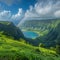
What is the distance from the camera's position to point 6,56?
1759 inches

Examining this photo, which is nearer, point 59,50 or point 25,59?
point 25,59

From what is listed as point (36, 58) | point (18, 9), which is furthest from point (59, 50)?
point (18, 9)

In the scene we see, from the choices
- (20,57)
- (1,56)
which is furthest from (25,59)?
(1,56)

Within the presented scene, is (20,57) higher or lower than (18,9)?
lower

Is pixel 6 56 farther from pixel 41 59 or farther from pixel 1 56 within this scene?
pixel 41 59

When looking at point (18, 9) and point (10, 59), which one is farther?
point (18, 9)

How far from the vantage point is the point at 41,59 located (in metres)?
45.5

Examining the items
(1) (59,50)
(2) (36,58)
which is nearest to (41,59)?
(2) (36,58)

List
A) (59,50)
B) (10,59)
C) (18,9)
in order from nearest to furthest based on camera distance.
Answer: (10,59), (59,50), (18,9)

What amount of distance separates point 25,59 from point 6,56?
145 inches

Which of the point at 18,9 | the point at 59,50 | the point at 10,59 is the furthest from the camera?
the point at 18,9

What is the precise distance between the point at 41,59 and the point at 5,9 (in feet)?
517

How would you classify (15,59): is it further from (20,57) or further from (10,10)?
(10,10)

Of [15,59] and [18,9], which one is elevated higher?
[18,9]
